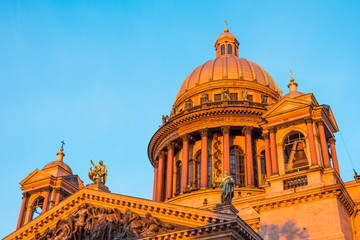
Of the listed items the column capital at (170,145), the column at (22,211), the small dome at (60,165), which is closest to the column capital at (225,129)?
the column capital at (170,145)

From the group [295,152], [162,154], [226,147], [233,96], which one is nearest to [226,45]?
[233,96]

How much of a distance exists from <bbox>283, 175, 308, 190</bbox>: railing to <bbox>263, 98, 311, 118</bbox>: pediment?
4.40 metres

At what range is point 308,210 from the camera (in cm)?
2675

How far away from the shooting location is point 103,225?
25.9 meters

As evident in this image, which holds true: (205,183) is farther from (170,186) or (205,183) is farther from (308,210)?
(308,210)

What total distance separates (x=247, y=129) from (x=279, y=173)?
11.0 m

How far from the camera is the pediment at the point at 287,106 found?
3041cm

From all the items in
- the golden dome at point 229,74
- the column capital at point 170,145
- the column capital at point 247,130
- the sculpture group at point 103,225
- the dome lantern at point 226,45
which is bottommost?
the sculpture group at point 103,225

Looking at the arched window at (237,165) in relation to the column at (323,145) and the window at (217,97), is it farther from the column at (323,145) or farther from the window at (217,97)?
the column at (323,145)

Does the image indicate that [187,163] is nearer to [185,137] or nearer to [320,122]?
[185,137]

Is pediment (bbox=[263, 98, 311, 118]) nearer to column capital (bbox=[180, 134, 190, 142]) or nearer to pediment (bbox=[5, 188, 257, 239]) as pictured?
pediment (bbox=[5, 188, 257, 239])

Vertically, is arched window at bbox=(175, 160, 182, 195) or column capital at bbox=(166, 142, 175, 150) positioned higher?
column capital at bbox=(166, 142, 175, 150)

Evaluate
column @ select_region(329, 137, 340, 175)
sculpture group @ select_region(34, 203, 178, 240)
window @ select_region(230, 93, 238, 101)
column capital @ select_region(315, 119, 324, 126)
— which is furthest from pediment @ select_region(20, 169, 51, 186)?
column @ select_region(329, 137, 340, 175)

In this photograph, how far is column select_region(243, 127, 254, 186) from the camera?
1496 inches
